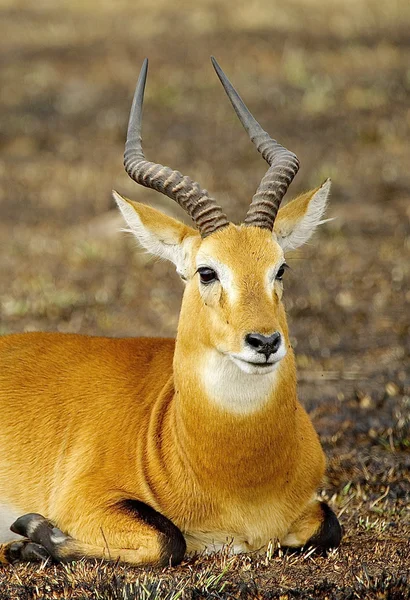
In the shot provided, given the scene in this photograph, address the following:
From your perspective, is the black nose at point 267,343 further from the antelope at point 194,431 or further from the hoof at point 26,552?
the hoof at point 26,552

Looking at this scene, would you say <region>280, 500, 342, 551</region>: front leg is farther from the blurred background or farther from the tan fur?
the blurred background

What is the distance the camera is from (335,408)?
9.24 metres

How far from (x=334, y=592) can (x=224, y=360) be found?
1.32m

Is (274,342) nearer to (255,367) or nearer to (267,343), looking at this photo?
(267,343)

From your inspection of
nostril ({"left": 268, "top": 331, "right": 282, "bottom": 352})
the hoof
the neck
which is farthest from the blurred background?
nostril ({"left": 268, "top": 331, "right": 282, "bottom": 352})

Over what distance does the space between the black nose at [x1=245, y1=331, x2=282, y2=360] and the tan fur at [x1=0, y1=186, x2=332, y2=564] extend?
0.08 m

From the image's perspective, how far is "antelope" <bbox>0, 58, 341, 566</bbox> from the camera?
Answer: 579 centimetres

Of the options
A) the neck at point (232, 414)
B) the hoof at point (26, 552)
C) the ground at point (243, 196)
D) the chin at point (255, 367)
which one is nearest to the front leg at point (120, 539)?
the hoof at point (26, 552)

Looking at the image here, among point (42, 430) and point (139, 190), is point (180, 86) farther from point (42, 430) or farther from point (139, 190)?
point (42, 430)

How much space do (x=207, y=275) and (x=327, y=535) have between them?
64.1 inches

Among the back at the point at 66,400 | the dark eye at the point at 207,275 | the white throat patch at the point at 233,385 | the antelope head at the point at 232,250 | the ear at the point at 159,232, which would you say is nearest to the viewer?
the antelope head at the point at 232,250

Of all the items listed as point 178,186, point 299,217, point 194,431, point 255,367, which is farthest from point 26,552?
point 299,217

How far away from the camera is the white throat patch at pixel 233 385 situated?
18.9 ft

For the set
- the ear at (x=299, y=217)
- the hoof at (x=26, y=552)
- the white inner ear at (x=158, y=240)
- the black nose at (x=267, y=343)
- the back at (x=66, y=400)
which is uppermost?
the ear at (x=299, y=217)
